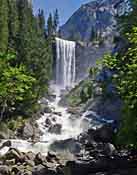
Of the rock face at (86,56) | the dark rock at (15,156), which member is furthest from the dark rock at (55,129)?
the rock face at (86,56)

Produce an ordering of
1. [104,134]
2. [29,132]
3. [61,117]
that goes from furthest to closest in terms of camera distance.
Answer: [61,117]
[29,132]
[104,134]

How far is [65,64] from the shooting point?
82812 millimetres

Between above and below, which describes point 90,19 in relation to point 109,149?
above

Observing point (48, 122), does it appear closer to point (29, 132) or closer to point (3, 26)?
point (29, 132)

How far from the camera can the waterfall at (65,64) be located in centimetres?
8225

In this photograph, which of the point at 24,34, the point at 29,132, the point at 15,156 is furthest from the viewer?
the point at 24,34

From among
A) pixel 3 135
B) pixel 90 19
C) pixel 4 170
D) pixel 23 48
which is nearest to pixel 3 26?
pixel 23 48

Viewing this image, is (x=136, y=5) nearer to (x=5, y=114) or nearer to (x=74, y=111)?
(x=5, y=114)

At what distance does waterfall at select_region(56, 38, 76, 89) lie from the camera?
82.2m

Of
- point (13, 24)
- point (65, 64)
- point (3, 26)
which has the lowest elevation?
point (65, 64)

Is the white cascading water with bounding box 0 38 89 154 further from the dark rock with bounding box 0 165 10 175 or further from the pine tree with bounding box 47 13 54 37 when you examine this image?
the dark rock with bounding box 0 165 10 175

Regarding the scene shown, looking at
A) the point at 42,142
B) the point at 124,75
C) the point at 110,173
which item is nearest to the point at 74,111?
the point at 42,142

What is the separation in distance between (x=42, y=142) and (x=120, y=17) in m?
19.3

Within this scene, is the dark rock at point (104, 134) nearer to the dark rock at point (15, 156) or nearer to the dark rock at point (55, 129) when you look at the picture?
the dark rock at point (15, 156)
